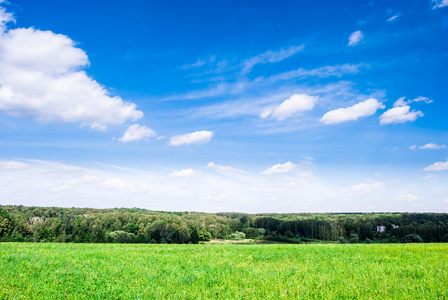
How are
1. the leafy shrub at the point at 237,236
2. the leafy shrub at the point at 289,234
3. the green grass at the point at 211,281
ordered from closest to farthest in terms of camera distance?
the green grass at the point at 211,281
the leafy shrub at the point at 237,236
the leafy shrub at the point at 289,234

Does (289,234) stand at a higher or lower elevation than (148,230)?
lower

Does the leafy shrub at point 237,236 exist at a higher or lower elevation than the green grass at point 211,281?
lower

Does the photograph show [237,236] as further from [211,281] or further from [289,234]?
[211,281]

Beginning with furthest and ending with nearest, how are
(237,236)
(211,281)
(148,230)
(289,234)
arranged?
(289,234) → (237,236) → (148,230) → (211,281)

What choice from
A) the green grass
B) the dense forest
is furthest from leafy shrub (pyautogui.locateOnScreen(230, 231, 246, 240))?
the green grass

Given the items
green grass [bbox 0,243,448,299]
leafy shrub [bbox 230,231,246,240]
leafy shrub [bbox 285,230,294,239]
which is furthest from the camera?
leafy shrub [bbox 285,230,294,239]

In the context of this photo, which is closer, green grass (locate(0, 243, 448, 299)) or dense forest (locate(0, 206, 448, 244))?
green grass (locate(0, 243, 448, 299))

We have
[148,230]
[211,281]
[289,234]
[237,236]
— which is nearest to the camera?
[211,281]

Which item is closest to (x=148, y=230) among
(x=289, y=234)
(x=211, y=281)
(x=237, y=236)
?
(x=237, y=236)

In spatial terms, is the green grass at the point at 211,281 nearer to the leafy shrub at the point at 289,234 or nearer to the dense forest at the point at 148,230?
the dense forest at the point at 148,230

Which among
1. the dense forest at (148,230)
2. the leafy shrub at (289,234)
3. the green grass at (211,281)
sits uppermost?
the green grass at (211,281)

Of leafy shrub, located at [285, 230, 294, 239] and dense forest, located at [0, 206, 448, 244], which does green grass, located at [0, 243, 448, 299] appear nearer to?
dense forest, located at [0, 206, 448, 244]

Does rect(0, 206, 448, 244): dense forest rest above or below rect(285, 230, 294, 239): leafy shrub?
above

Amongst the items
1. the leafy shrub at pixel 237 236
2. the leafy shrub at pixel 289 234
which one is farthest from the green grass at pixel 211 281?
the leafy shrub at pixel 289 234
